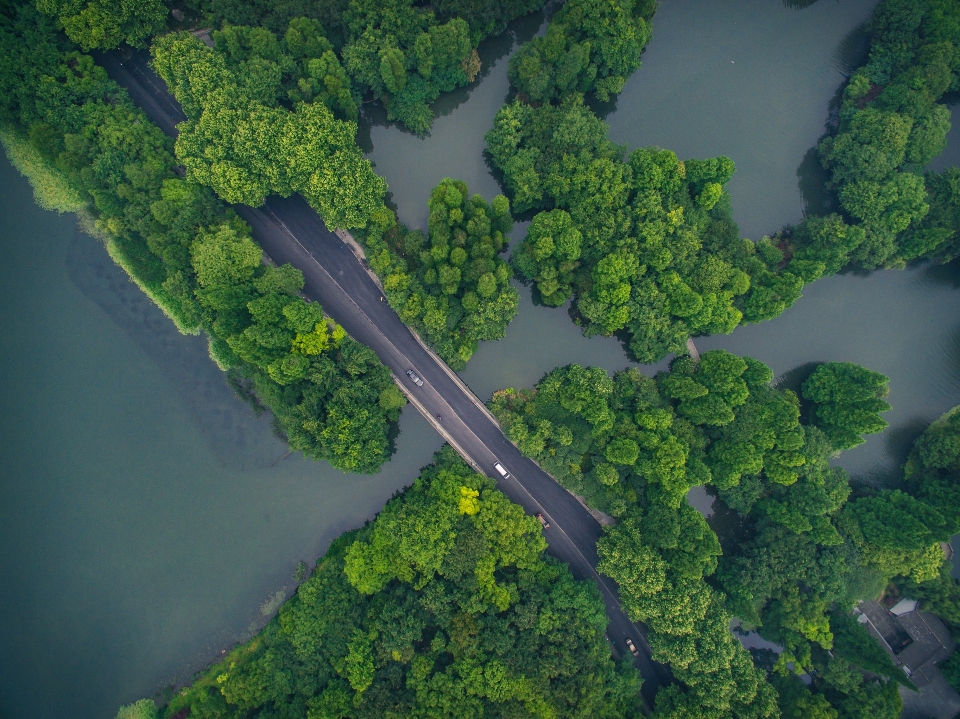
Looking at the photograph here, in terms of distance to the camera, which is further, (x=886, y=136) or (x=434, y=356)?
(x=434, y=356)

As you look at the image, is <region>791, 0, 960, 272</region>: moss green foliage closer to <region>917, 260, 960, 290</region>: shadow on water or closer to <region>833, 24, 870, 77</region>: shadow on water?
<region>833, 24, 870, 77</region>: shadow on water

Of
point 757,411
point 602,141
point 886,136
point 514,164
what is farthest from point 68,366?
point 886,136

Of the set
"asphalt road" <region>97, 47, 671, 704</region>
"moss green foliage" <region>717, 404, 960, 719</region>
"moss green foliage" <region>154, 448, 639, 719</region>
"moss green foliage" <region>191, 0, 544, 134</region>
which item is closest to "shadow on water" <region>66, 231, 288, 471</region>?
"asphalt road" <region>97, 47, 671, 704</region>

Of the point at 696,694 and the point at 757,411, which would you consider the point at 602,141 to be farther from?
the point at 696,694

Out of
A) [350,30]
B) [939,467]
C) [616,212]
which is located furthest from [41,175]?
Answer: [939,467]

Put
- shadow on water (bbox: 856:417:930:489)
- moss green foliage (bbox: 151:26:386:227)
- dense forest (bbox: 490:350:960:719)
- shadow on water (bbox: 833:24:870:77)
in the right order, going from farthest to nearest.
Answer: shadow on water (bbox: 833:24:870:77) < shadow on water (bbox: 856:417:930:489) < dense forest (bbox: 490:350:960:719) < moss green foliage (bbox: 151:26:386:227)

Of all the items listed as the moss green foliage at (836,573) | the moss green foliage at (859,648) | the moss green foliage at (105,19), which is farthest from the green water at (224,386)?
the moss green foliage at (105,19)

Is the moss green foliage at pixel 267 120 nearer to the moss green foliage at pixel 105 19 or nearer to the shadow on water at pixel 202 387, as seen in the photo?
the moss green foliage at pixel 105 19
